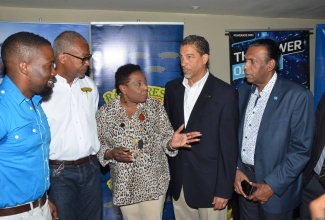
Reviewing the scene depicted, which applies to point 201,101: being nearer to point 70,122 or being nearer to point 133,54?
point 70,122

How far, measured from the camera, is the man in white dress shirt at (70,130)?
256 centimetres

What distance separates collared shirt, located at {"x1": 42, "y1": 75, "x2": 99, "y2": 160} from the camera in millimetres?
2555

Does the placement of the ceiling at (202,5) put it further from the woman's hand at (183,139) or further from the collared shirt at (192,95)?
the woman's hand at (183,139)

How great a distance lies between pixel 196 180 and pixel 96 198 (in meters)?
0.92

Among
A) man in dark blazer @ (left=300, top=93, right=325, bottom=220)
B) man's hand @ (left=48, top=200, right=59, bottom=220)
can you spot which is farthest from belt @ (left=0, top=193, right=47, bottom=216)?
man in dark blazer @ (left=300, top=93, right=325, bottom=220)

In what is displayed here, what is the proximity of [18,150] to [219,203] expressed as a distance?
164cm

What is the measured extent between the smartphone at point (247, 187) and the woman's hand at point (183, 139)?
62 cm

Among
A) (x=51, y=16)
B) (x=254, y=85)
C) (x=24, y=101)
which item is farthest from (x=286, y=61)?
(x=24, y=101)

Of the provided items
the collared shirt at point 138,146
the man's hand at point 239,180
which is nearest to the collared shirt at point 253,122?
Answer: the man's hand at point 239,180

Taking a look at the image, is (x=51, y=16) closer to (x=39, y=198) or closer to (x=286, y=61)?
(x=39, y=198)

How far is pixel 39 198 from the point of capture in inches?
82.4

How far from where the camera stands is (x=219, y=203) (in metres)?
2.64

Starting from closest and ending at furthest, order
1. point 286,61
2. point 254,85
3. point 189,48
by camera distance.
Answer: point 189,48 < point 254,85 < point 286,61

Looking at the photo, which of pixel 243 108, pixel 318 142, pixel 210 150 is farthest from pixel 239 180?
pixel 318 142
